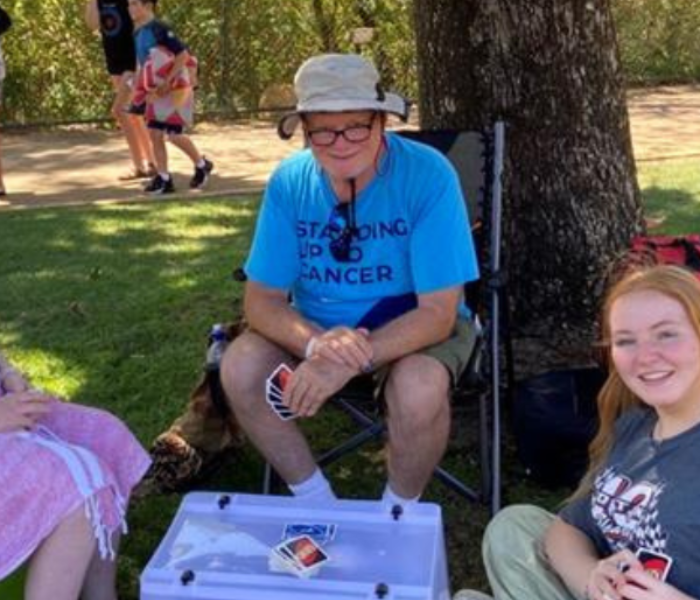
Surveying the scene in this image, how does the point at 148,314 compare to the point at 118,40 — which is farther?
the point at 118,40

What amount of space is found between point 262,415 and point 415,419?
1.41ft

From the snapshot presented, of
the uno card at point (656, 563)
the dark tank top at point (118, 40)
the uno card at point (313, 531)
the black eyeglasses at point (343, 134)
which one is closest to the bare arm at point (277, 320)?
the black eyeglasses at point (343, 134)

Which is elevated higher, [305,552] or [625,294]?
[625,294]

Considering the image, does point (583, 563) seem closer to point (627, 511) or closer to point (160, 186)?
point (627, 511)

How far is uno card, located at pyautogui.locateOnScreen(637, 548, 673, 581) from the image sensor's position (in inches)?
84.9

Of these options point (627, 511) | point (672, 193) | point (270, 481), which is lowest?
point (672, 193)

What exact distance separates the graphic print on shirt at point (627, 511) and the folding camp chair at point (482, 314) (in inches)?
34.7

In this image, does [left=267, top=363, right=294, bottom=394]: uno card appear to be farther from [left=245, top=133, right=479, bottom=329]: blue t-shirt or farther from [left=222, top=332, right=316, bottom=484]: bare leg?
[left=245, top=133, right=479, bottom=329]: blue t-shirt

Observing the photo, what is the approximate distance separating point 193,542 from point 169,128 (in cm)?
558

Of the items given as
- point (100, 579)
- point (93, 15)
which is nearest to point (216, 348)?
point (100, 579)

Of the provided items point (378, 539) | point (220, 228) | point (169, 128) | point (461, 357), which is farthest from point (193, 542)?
point (169, 128)

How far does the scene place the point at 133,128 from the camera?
830cm

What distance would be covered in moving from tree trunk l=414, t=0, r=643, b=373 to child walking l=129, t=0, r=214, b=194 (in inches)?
143

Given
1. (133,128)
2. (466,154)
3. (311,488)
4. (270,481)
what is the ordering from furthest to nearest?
(133,128), (466,154), (270,481), (311,488)
